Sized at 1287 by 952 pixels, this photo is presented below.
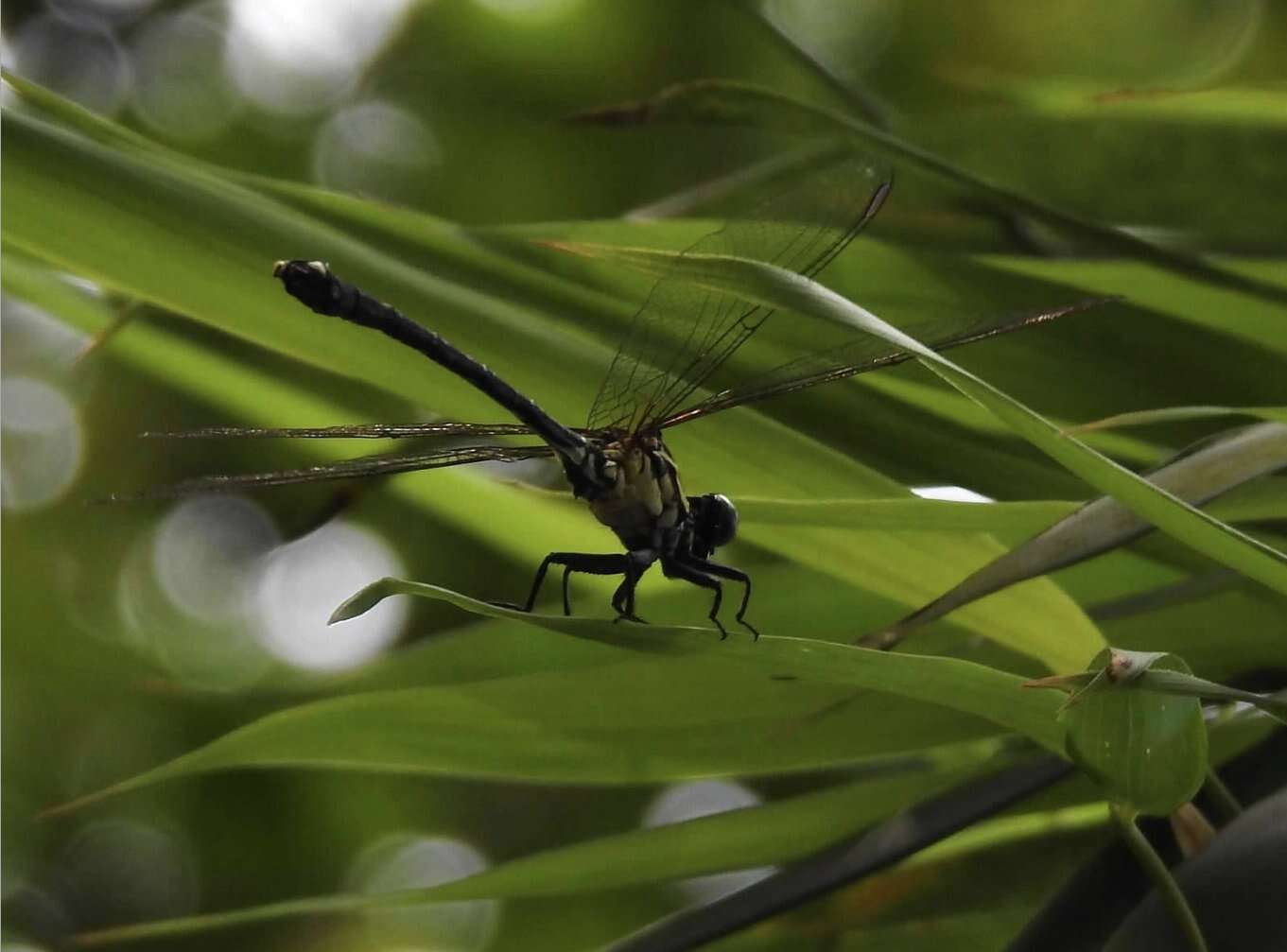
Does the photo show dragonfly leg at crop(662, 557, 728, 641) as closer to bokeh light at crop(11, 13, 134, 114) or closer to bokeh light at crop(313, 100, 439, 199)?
bokeh light at crop(313, 100, 439, 199)

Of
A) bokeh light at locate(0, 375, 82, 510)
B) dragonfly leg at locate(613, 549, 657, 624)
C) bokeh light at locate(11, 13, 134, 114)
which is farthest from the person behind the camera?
bokeh light at locate(11, 13, 134, 114)

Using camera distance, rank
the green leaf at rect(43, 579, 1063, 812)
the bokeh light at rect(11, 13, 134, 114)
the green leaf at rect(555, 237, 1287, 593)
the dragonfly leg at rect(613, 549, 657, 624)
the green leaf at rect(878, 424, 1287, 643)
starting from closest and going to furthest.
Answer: the green leaf at rect(555, 237, 1287, 593) → the green leaf at rect(878, 424, 1287, 643) → the green leaf at rect(43, 579, 1063, 812) → the dragonfly leg at rect(613, 549, 657, 624) → the bokeh light at rect(11, 13, 134, 114)

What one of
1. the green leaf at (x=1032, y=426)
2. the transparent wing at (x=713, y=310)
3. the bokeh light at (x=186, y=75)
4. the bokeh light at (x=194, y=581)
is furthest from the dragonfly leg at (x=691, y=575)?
the bokeh light at (x=186, y=75)

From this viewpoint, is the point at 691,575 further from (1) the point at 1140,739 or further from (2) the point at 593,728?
(1) the point at 1140,739

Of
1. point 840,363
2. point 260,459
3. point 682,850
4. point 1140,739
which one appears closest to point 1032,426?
point 1140,739

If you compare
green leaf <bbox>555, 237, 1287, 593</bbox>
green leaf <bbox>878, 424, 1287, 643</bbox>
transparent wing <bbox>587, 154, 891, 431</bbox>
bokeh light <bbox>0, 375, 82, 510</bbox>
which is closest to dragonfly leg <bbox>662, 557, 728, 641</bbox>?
transparent wing <bbox>587, 154, 891, 431</bbox>

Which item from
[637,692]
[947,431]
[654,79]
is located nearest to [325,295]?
[637,692]

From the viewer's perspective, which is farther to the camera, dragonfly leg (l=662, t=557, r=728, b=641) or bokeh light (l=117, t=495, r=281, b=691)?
bokeh light (l=117, t=495, r=281, b=691)
